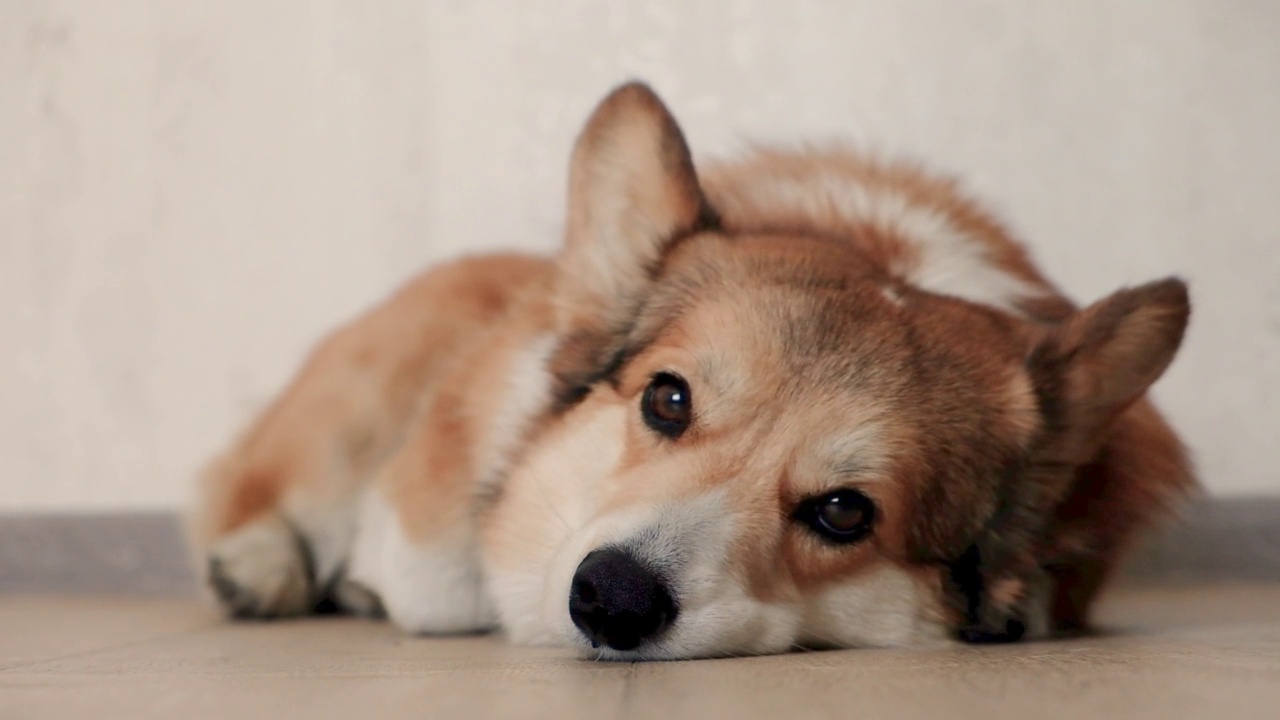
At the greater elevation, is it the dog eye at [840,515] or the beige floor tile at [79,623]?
the dog eye at [840,515]

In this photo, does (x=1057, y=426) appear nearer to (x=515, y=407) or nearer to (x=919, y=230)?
(x=919, y=230)

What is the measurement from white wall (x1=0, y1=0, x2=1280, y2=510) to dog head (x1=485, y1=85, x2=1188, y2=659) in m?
1.10

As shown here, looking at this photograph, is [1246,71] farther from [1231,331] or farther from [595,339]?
[595,339]

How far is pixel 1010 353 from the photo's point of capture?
1799 mm

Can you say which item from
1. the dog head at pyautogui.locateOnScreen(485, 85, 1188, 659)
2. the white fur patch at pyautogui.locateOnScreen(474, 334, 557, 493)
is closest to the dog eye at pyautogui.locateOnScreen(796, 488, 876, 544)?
the dog head at pyautogui.locateOnScreen(485, 85, 1188, 659)

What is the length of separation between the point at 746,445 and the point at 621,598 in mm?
295

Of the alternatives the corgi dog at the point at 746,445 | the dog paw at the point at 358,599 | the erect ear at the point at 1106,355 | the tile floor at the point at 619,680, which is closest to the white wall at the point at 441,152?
the corgi dog at the point at 746,445

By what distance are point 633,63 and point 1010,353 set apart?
1.59 m

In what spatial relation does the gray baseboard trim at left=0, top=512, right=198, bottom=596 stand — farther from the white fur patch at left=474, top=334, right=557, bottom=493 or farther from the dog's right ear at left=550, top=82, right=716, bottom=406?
the dog's right ear at left=550, top=82, right=716, bottom=406

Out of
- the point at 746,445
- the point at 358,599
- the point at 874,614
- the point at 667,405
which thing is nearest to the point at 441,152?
the point at 358,599

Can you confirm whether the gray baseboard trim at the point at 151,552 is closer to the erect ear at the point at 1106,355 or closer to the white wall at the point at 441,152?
the white wall at the point at 441,152

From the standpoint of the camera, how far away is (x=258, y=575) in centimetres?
225

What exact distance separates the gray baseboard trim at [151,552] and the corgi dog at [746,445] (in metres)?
0.89

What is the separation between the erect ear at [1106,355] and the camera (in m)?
1.70
